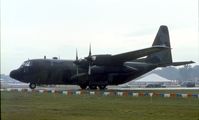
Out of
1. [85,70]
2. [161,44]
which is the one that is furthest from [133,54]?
[161,44]

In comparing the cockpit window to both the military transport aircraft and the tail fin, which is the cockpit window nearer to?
the military transport aircraft

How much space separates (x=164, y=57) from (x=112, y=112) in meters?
36.6

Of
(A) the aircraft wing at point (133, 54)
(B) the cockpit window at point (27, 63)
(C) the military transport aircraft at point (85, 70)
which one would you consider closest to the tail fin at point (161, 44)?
(C) the military transport aircraft at point (85, 70)

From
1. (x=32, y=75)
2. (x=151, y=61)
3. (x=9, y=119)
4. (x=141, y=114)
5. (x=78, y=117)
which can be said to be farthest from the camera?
(x=151, y=61)

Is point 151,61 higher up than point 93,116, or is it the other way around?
point 151,61

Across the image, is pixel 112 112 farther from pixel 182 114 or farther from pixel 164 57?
pixel 164 57

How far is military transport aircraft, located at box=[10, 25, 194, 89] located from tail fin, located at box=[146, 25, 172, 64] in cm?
415

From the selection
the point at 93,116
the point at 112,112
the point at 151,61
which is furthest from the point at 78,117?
the point at 151,61

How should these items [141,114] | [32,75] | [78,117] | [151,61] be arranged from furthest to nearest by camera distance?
1. [151,61]
2. [32,75]
3. [141,114]
4. [78,117]

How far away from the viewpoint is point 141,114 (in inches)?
872

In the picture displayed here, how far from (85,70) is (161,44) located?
12680mm

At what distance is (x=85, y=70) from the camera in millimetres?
51438

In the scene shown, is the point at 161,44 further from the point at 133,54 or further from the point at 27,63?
the point at 27,63

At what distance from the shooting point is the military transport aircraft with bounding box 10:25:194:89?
164 ft
